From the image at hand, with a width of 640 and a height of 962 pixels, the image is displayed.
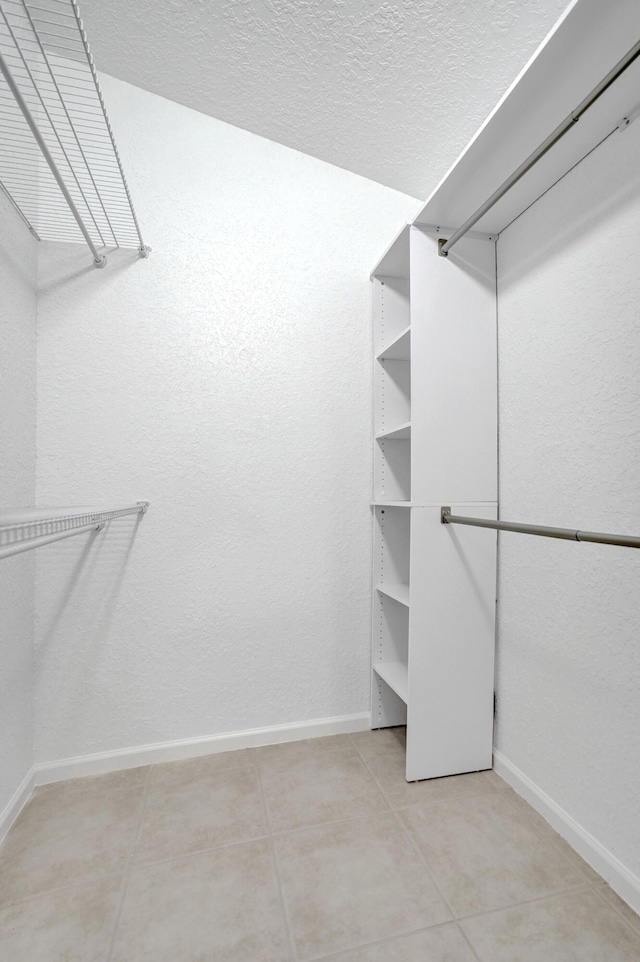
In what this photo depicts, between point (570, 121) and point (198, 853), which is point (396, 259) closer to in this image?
point (570, 121)

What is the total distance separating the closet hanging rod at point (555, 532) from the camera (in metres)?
0.82

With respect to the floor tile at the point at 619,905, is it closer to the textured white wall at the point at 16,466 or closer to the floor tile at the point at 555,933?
the floor tile at the point at 555,933

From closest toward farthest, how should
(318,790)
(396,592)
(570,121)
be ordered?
(570,121), (318,790), (396,592)

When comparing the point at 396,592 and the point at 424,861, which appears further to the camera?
the point at 396,592

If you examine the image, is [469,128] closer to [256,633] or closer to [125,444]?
[125,444]

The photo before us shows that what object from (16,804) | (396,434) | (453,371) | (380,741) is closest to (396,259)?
(453,371)

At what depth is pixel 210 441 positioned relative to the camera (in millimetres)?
1596

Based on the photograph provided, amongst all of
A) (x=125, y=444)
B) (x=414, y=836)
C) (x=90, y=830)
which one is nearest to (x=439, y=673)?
(x=414, y=836)

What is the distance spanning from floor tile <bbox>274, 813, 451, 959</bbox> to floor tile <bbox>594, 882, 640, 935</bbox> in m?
0.38

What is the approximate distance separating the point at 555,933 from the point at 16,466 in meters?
1.82

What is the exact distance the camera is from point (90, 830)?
1.22 metres

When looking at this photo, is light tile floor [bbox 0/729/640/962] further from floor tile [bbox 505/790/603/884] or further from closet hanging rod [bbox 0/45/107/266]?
closet hanging rod [bbox 0/45/107/266]

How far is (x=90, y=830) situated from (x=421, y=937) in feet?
3.05

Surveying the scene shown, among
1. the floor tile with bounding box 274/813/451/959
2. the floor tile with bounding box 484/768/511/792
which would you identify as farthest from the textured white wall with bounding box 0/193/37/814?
the floor tile with bounding box 484/768/511/792
